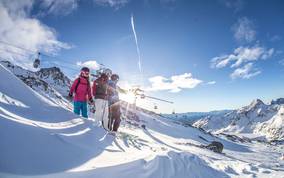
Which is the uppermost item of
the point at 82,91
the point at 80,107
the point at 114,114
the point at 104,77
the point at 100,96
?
the point at 104,77

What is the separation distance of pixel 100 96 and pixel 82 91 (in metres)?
0.92

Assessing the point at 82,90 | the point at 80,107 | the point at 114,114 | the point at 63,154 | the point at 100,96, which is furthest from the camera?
the point at 114,114

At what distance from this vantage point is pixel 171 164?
7.70 meters

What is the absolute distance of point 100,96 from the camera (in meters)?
13.9

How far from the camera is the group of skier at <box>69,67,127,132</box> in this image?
1367cm

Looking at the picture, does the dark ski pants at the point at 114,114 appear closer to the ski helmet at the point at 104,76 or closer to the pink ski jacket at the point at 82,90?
the pink ski jacket at the point at 82,90

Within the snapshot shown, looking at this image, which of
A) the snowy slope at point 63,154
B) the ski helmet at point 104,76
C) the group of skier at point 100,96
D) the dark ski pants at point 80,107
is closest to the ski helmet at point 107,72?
the group of skier at point 100,96

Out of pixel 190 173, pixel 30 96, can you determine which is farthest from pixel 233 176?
pixel 30 96

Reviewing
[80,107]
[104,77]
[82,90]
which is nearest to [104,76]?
[104,77]

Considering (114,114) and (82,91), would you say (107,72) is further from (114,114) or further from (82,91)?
(114,114)

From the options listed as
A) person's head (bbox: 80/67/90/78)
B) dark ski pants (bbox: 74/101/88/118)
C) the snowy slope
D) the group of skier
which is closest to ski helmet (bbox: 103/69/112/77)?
the group of skier

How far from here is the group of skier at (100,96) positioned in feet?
44.9

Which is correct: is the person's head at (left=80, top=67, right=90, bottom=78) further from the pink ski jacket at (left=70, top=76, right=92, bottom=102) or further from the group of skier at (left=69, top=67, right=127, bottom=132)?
the pink ski jacket at (left=70, top=76, right=92, bottom=102)

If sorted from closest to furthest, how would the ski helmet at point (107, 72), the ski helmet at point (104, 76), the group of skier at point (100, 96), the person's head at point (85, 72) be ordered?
the person's head at point (85, 72)
the group of skier at point (100, 96)
the ski helmet at point (104, 76)
the ski helmet at point (107, 72)
